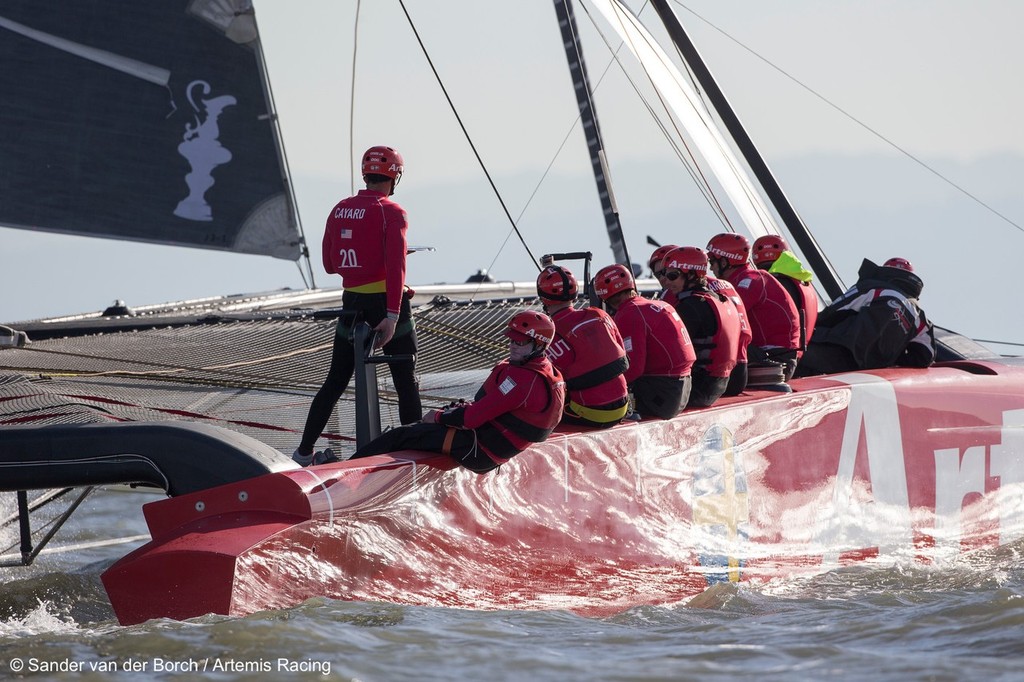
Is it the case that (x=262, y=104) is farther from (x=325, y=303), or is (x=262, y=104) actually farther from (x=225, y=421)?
(x=225, y=421)

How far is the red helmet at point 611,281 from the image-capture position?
17.3 ft

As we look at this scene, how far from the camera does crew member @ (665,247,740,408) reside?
215 inches

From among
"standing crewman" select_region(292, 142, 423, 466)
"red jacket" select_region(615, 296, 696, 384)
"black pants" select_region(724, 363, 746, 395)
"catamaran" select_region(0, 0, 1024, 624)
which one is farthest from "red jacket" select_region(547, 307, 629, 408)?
"black pants" select_region(724, 363, 746, 395)

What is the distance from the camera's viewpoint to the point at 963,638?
162 inches

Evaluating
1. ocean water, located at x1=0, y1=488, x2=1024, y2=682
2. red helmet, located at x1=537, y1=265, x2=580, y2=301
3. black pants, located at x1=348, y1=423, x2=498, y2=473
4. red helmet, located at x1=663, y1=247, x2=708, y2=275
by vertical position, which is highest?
red helmet, located at x1=663, y1=247, x2=708, y2=275

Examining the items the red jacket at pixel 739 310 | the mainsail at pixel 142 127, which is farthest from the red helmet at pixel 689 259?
the mainsail at pixel 142 127

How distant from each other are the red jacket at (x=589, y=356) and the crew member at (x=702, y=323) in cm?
67

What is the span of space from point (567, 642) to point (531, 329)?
1.01 meters

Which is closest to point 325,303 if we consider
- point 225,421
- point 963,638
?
point 225,421

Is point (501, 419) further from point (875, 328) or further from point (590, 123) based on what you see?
point (590, 123)

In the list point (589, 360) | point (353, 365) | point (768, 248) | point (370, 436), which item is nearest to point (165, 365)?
point (353, 365)

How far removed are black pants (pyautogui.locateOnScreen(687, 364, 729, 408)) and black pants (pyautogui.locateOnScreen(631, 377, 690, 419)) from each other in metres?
0.25

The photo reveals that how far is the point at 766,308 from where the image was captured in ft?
20.4

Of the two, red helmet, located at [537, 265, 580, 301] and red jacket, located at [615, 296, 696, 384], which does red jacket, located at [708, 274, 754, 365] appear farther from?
red helmet, located at [537, 265, 580, 301]
